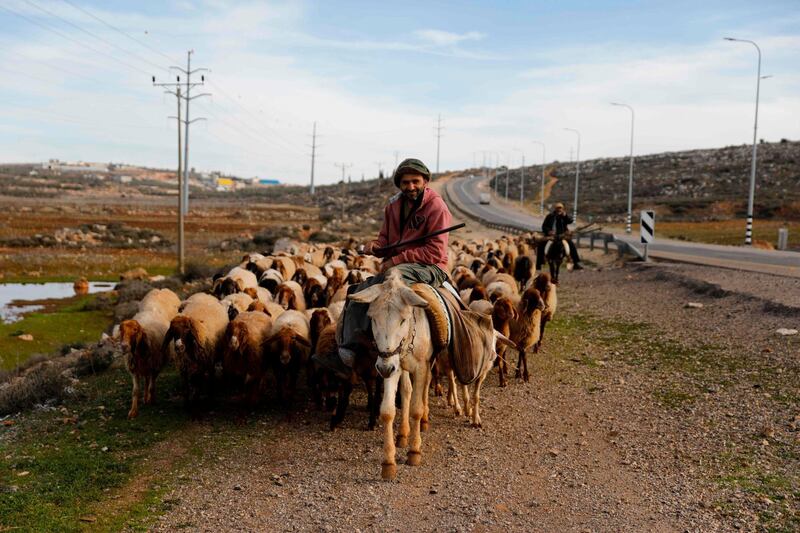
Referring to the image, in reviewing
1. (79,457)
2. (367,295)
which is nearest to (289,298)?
(79,457)

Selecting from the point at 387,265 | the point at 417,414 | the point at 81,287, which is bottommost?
the point at 81,287

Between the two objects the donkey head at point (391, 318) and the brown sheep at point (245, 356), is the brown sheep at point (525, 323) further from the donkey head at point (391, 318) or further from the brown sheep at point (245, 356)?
the donkey head at point (391, 318)

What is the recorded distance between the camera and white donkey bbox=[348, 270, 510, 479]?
19.2 ft

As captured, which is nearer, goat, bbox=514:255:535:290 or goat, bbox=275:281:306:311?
goat, bbox=275:281:306:311

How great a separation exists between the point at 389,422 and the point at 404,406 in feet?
1.84

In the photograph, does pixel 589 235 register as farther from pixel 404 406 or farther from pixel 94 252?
pixel 404 406

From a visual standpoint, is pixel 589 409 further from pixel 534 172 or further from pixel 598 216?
pixel 534 172

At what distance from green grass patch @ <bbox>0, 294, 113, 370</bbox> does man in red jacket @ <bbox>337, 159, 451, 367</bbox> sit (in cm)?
1069

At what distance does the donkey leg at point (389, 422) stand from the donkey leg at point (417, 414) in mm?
302

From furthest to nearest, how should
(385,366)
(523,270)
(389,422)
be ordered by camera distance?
(523,270)
(389,422)
(385,366)

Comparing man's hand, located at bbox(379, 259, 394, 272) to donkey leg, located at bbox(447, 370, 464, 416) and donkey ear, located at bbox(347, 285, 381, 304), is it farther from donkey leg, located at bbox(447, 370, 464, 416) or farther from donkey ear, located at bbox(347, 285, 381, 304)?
donkey leg, located at bbox(447, 370, 464, 416)

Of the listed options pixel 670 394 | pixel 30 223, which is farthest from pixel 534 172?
pixel 670 394

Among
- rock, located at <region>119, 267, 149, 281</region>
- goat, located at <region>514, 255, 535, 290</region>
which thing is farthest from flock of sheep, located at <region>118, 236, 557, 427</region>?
rock, located at <region>119, 267, 149, 281</region>

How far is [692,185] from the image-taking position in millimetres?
72250
